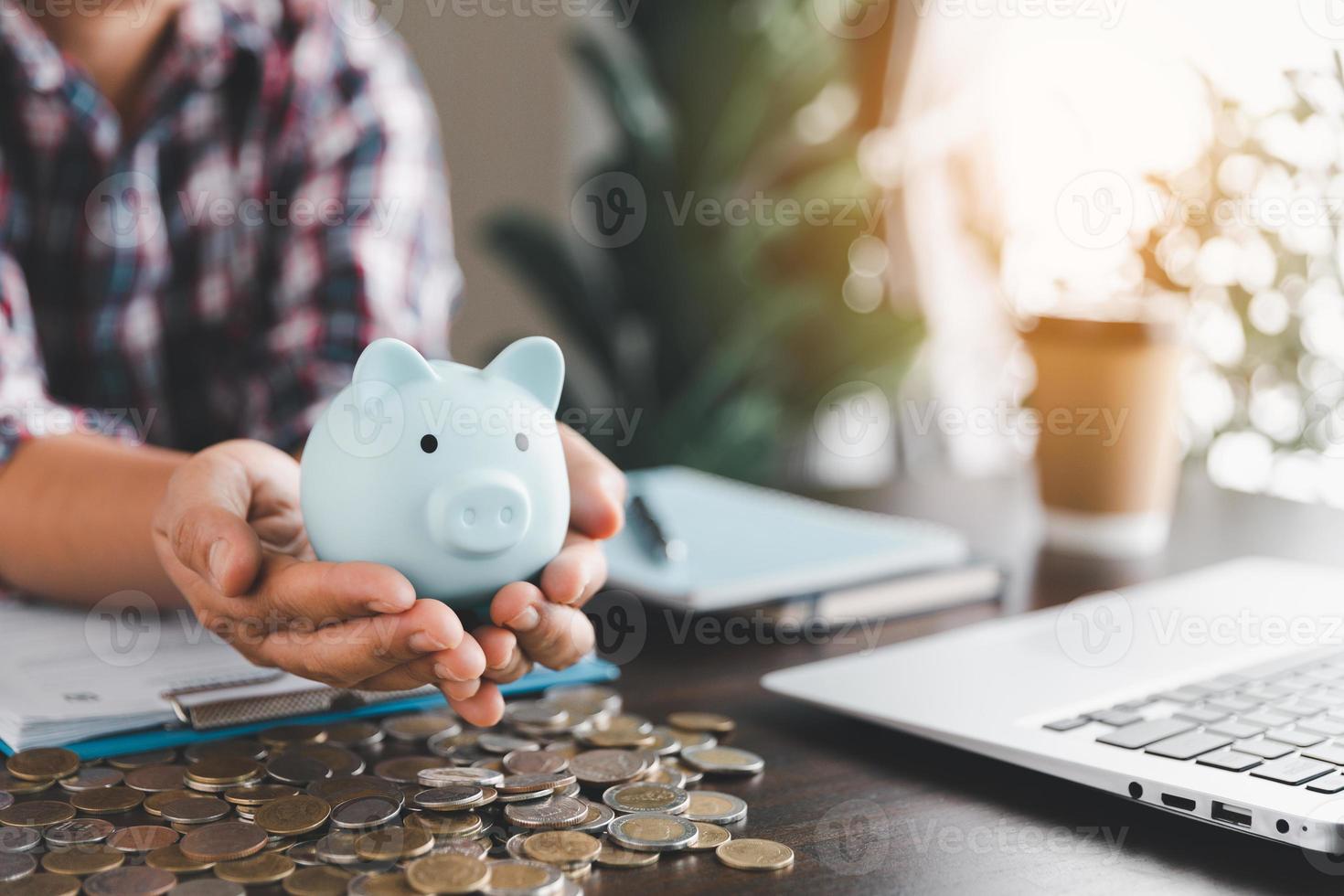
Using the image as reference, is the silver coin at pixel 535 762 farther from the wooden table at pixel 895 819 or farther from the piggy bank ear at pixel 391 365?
the piggy bank ear at pixel 391 365

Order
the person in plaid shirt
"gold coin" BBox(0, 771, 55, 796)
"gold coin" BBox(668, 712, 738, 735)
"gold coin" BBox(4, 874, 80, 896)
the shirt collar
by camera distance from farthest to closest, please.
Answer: the shirt collar < the person in plaid shirt < "gold coin" BBox(668, 712, 738, 735) < "gold coin" BBox(0, 771, 55, 796) < "gold coin" BBox(4, 874, 80, 896)

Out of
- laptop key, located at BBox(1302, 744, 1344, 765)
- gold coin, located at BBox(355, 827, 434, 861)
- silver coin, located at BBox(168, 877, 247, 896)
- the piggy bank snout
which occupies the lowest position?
silver coin, located at BBox(168, 877, 247, 896)

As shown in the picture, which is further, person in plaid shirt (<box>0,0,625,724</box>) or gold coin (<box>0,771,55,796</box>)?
person in plaid shirt (<box>0,0,625,724</box>)

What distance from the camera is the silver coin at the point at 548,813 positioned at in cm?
52

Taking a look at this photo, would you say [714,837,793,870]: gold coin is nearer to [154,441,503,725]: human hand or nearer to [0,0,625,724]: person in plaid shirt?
[154,441,503,725]: human hand

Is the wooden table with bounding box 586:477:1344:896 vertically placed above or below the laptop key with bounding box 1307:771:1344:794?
below

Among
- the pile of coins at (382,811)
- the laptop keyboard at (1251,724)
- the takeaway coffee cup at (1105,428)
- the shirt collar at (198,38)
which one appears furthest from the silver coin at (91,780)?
the takeaway coffee cup at (1105,428)

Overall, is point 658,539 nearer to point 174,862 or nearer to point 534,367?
point 534,367

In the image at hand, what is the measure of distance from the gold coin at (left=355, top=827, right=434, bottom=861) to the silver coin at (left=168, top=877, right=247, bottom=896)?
0.05m

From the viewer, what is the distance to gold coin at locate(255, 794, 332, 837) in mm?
503

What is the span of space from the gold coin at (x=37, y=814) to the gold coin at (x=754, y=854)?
274mm

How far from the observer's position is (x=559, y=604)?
583 mm

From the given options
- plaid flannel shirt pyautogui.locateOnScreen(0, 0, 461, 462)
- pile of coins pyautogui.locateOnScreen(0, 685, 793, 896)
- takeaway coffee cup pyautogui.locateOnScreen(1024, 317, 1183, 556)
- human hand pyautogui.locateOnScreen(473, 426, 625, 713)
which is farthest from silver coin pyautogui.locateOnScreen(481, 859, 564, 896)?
takeaway coffee cup pyautogui.locateOnScreen(1024, 317, 1183, 556)

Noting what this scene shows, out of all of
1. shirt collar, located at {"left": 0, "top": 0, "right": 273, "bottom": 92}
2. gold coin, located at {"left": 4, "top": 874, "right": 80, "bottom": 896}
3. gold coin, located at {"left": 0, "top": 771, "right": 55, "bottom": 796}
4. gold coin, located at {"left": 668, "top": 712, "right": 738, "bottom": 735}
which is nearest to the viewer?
gold coin, located at {"left": 4, "top": 874, "right": 80, "bottom": 896}
